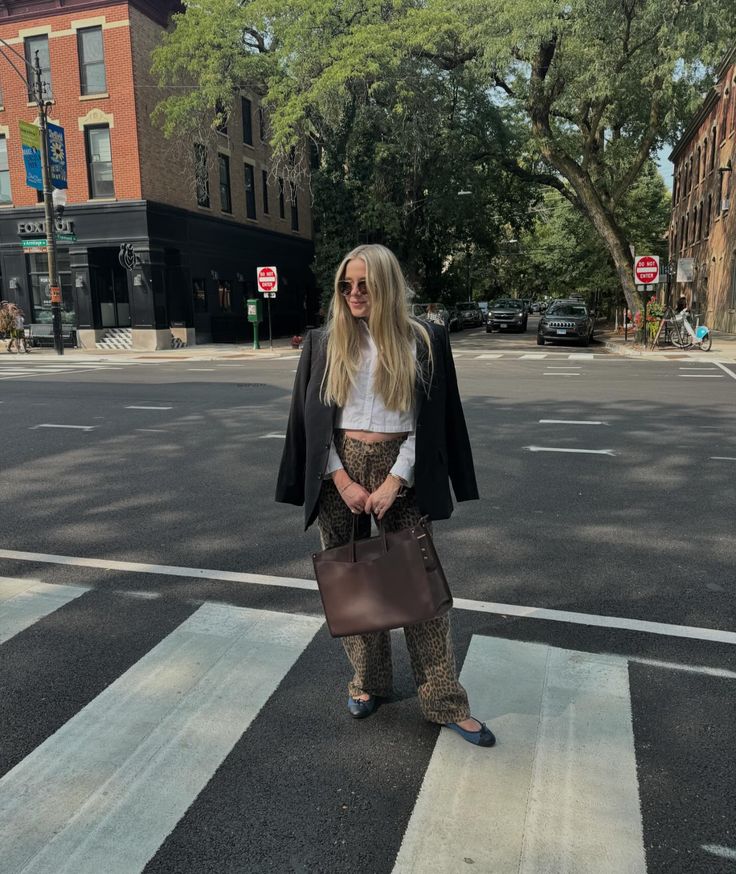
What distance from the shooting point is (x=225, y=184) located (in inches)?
1257

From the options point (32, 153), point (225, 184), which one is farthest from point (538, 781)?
point (225, 184)

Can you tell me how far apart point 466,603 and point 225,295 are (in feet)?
98.1

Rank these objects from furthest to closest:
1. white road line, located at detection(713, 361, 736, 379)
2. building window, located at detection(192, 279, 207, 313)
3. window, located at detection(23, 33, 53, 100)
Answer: building window, located at detection(192, 279, 207, 313) → window, located at detection(23, 33, 53, 100) → white road line, located at detection(713, 361, 736, 379)

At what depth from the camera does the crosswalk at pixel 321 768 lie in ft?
7.50

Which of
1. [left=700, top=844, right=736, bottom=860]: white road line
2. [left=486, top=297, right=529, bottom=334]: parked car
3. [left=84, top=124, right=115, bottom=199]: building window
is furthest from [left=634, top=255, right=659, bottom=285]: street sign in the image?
[left=700, top=844, right=736, bottom=860]: white road line

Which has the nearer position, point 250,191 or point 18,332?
point 18,332

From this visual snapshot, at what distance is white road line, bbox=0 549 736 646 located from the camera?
12.4 ft

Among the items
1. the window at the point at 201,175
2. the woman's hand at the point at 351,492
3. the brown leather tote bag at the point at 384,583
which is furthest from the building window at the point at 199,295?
the brown leather tote bag at the point at 384,583

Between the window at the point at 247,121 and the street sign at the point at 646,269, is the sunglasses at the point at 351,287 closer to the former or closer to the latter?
the street sign at the point at 646,269

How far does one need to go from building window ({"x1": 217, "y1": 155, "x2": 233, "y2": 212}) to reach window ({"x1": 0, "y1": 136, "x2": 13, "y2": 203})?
8.29 meters

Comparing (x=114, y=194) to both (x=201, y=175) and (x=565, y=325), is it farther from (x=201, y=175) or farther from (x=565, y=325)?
(x=565, y=325)

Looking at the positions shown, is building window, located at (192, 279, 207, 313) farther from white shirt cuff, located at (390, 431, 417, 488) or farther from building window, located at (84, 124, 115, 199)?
white shirt cuff, located at (390, 431, 417, 488)

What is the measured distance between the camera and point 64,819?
244cm

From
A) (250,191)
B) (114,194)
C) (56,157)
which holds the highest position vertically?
(250,191)
